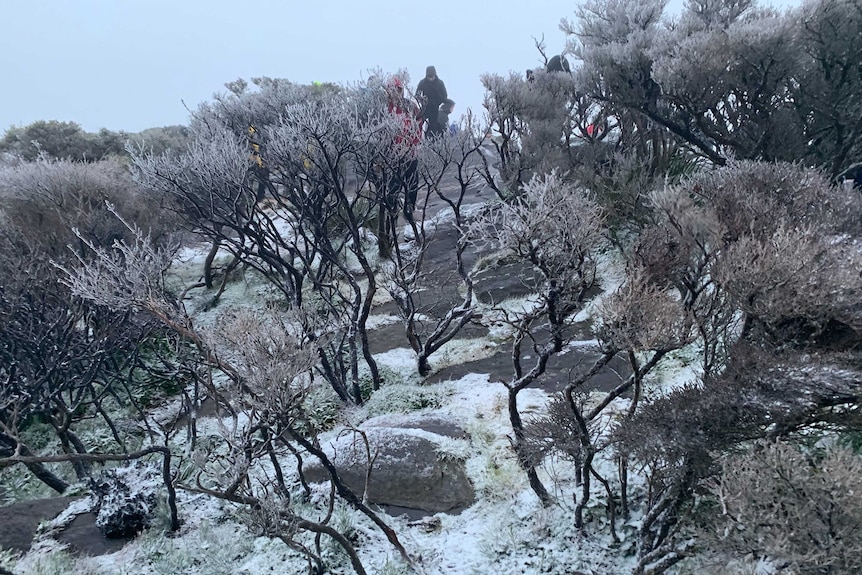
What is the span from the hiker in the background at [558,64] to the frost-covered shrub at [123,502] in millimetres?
17366

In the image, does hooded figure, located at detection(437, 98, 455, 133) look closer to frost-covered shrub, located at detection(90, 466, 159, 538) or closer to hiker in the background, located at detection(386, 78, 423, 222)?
hiker in the background, located at detection(386, 78, 423, 222)

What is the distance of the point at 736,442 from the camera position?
4.07m

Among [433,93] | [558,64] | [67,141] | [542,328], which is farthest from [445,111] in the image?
[542,328]

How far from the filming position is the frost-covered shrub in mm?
6316

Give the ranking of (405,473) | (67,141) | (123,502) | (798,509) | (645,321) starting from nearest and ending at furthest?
(798,509) → (645,321) → (123,502) → (405,473) → (67,141)

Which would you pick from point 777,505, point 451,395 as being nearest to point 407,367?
point 451,395

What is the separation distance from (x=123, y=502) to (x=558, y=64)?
18680 millimetres

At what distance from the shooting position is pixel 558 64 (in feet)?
61.4

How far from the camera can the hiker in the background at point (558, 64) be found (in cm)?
1811

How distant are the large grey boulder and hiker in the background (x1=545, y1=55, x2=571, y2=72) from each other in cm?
1528

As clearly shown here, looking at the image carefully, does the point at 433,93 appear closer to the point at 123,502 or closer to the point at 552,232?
the point at 552,232

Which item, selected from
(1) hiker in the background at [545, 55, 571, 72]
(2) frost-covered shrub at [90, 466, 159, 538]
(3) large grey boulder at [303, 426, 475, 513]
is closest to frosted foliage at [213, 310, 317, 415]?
(3) large grey boulder at [303, 426, 475, 513]

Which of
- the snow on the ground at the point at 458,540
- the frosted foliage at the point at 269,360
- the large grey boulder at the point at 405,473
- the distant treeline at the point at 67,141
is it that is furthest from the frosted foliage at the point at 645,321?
the distant treeline at the point at 67,141

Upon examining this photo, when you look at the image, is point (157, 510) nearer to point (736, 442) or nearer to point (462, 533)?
point (462, 533)
